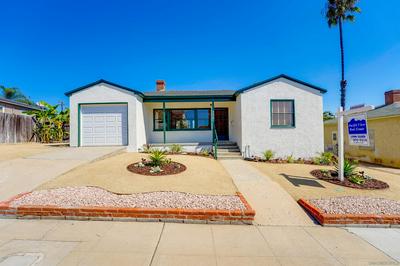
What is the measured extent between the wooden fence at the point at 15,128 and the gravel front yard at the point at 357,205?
785 inches

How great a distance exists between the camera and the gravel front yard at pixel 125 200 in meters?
4.52

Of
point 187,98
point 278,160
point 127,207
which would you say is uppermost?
point 187,98

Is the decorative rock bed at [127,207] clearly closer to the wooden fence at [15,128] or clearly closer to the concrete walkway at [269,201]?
the concrete walkway at [269,201]

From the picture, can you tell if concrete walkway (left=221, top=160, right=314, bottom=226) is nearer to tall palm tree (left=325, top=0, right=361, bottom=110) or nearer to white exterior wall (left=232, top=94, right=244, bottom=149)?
white exterior wall (left=232, top=94, right=244, bottom=149)

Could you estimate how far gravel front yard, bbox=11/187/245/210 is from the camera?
14.8 ft

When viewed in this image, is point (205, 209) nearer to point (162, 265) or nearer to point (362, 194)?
point (162, 265)

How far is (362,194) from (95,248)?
6840 mm

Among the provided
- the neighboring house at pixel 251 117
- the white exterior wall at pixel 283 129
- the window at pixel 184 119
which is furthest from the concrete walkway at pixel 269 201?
the window at pixel 184 119

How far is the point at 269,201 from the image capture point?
213 inches

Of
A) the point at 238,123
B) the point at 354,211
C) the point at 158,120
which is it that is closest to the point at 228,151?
the point at 238,123

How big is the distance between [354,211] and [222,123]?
34.4ft

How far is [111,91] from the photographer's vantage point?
12.0m

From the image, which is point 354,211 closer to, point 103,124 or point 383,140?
point 103,124

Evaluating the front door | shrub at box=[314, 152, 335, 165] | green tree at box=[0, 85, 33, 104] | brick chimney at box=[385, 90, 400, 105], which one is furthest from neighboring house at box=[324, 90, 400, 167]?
green tree at box=[0, 85, 33, 104]
